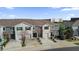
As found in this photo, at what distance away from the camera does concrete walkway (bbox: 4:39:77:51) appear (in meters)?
2.77

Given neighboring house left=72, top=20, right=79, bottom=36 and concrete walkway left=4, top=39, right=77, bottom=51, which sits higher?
neighboring house left=72, top=20, right=79, bottom=36

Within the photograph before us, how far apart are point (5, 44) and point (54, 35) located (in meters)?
0.55

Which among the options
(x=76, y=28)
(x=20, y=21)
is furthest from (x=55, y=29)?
(x=20, y=21)

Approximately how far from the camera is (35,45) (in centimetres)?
278

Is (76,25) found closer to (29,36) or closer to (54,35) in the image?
(54,35)

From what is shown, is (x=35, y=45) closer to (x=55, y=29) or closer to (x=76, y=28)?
(x=55, y=29)

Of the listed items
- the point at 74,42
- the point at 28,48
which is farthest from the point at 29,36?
the point at 74,42

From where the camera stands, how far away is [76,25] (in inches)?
110

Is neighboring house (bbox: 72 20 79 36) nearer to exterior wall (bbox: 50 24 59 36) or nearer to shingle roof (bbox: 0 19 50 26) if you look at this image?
exterior wall (bbox: 50 24 59 36)

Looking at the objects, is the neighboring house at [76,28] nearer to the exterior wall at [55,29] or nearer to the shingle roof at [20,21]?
the exterior wall at [55,29]

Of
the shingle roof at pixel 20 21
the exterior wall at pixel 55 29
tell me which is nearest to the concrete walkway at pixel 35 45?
the exterior wall at pixel 55 29

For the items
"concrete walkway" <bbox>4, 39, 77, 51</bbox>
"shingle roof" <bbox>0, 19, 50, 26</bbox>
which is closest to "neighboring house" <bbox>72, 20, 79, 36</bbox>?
"concrete walkway" <bbox>4, 39, 77, 51</bbox>

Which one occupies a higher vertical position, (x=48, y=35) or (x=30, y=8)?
(x=30, y=8)

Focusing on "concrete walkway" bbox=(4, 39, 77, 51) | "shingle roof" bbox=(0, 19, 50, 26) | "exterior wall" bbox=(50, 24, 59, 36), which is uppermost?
"shingle roof" bbox=(0, 19, 50, 26)
